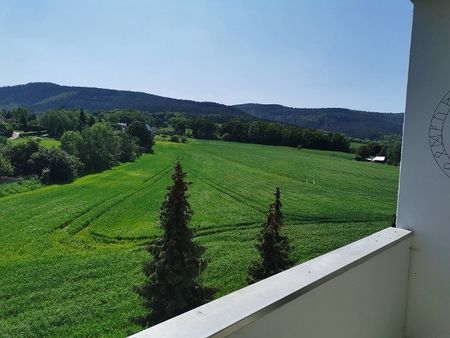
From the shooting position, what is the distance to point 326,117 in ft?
93.6

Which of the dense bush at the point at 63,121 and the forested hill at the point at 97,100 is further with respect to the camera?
the forested hill at the point at 97,100

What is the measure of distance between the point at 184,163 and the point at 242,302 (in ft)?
75.3

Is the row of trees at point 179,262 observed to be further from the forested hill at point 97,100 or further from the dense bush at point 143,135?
the forested hill at point 97,100

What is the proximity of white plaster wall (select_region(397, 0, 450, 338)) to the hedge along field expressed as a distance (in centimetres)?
1315

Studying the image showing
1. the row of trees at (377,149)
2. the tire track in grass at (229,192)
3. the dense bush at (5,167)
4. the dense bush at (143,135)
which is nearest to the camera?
the row of trees at (377,149)

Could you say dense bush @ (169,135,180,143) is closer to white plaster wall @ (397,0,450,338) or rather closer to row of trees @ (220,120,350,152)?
row of trees @ (220,120,350,152)

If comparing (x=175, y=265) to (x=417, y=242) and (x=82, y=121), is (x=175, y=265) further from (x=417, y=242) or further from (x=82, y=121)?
(x=82, y=121)

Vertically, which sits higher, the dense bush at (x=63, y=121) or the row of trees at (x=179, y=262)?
the dense bush at (x=63, y=121)

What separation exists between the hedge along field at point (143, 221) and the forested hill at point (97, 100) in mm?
5321

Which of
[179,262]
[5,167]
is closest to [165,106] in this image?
[5,167]

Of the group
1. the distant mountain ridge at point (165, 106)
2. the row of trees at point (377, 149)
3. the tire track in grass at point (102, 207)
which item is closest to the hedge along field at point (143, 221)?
the tire track in grass at point (102, 207)

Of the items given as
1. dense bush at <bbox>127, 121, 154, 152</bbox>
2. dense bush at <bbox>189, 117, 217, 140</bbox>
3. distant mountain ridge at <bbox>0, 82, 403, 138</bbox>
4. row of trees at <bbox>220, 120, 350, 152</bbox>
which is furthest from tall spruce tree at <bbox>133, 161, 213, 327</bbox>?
distant mountain ridge at <bbox>0, 82, 403, 138</bbox>

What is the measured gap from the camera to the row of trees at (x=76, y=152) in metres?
17.4

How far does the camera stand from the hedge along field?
47.9 ft
